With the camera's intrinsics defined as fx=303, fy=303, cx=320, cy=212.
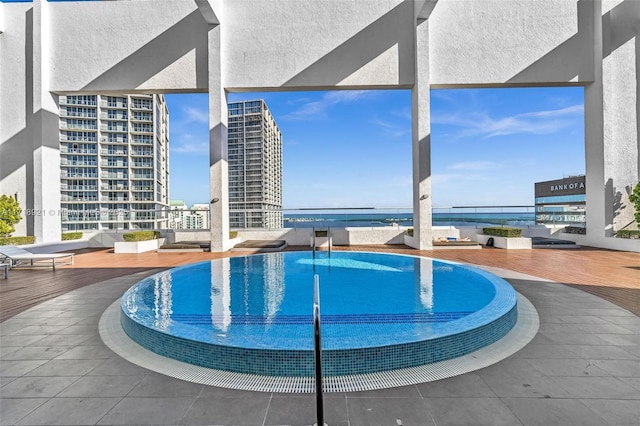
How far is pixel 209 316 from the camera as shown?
11.2 feet

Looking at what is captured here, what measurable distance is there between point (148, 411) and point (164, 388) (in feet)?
0.79

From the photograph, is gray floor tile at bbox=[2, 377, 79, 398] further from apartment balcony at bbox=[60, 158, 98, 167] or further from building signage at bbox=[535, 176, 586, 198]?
building signage at bbox=[535, 176, 586, 198]

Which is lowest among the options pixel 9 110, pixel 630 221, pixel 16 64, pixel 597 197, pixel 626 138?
pixel 630 221

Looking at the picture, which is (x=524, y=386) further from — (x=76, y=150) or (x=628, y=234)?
(x=76, y=150)

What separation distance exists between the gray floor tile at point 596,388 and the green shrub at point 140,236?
10453 mm

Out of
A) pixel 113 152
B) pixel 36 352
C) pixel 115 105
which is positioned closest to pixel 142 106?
pixel 115 105

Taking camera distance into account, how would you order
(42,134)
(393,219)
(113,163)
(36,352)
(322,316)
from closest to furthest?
(36,352), (322,316), (42,134), (393,219), (113,163)

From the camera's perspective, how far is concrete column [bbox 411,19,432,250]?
933cm

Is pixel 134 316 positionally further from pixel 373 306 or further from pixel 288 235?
pixel 288 235

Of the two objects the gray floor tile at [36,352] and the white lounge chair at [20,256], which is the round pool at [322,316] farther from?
the white lounge chair at [20,256]

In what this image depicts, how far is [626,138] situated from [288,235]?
11452mm

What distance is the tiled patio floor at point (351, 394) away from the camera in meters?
1.80

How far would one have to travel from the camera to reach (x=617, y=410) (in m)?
1.85

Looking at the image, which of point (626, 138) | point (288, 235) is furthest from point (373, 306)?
point (626, 138)
